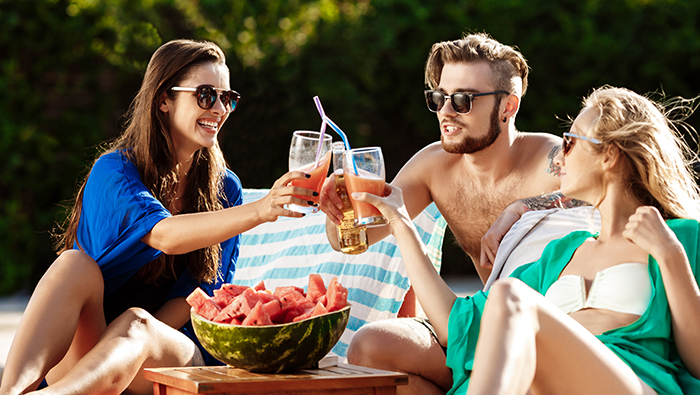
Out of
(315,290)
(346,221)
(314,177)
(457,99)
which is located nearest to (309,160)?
(314,177)

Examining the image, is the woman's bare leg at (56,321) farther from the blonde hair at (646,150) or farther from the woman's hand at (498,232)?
the blonde hair at (646,150)

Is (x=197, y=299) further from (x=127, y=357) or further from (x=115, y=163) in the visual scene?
(x=115, y=163)

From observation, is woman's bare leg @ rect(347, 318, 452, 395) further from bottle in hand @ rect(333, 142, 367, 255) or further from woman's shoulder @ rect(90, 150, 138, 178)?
woman's shoulder @ rect(90, 150, 138, 178)

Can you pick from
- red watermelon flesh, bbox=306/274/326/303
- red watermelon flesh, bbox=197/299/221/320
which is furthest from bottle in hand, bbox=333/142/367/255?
red watermelon flesh, bbox=197/299/221/320

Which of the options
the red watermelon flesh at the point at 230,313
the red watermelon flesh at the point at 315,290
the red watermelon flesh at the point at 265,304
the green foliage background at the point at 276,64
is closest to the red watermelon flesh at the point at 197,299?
the red watermelon flesh at the point at 265,304

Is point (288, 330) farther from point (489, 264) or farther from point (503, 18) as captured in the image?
point (503, 18)

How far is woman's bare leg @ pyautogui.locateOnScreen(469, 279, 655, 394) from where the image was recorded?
5.61ft

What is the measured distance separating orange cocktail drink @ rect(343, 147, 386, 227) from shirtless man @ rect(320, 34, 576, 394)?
1.62 ft

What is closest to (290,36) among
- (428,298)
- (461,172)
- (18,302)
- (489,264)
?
(18,302)

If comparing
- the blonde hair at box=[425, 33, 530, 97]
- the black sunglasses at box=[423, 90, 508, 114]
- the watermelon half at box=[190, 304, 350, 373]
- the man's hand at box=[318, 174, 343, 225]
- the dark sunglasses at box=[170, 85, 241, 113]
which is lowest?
the watermelon half at box=[190, 304, 350, 373]

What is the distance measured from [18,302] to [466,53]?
536cm

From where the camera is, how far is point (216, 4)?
6902 mm

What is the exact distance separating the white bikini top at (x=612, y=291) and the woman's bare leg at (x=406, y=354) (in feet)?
1.97

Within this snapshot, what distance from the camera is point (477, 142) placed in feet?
10.5
